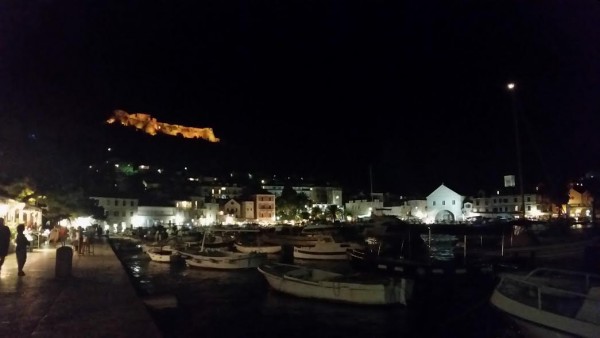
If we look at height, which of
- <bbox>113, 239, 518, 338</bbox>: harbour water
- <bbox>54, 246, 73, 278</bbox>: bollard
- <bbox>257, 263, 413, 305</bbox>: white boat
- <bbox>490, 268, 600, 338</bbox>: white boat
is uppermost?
<bbox>54, 246, 73, 278</bbox>: bollard

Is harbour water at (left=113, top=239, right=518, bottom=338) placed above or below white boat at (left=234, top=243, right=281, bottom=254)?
Answer: below

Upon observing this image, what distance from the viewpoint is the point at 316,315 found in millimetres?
18422

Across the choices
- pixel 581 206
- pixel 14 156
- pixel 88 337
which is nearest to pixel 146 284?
pixel 14 156

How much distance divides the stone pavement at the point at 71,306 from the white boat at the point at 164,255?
68.4ft

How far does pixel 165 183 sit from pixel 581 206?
9311 centimetres

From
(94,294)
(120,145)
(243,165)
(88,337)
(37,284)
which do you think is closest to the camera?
(88,337)

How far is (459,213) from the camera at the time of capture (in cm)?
10369

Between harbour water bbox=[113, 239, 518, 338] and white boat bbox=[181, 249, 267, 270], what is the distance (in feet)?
19.8

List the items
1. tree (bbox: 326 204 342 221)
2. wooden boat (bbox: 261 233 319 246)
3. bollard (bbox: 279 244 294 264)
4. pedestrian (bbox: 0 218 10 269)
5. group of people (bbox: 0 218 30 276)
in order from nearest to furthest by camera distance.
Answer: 1. pedestrian (bbox: 0 218 10 269)
2. group of people (bbox: 0 218 30 276)
3. bollard (bbox: 279 244 294 264)
4. wooden boat (bbox: 261 233 319 246)
5. tree (bbox: 326 204 342 221)

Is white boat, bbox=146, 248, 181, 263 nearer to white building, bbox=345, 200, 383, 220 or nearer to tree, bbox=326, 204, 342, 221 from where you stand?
tree, bbox=326, 204, 342, 221

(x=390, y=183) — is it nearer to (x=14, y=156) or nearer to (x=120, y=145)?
(x=120, y=145)

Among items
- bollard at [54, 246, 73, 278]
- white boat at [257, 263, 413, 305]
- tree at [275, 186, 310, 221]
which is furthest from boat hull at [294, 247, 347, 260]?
tree at [275, 186, 310, 221]

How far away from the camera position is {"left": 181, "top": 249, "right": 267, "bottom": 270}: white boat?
32.7m

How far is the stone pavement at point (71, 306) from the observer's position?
914 cm
